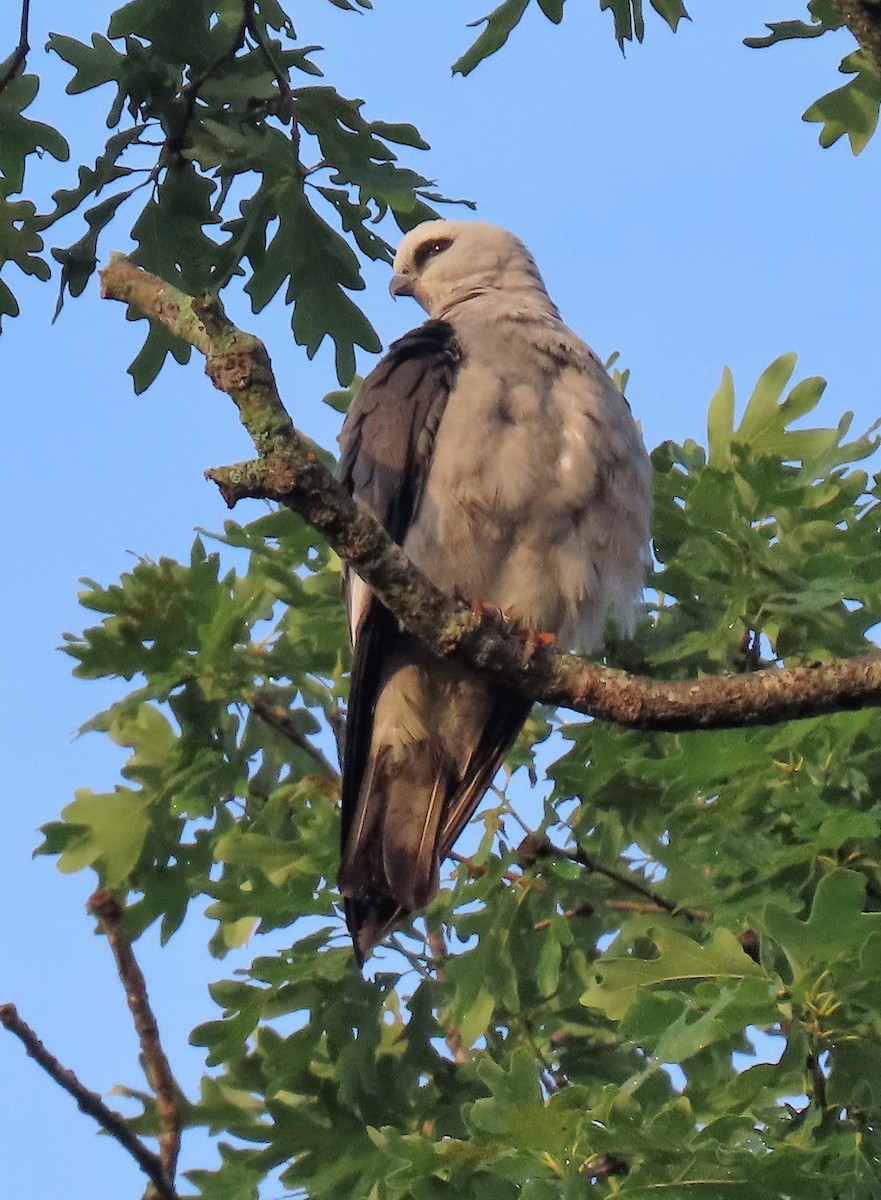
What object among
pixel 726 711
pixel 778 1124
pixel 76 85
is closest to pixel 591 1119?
pixel 778 1124

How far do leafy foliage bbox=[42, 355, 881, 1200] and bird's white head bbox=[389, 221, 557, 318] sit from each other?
125 centimetres

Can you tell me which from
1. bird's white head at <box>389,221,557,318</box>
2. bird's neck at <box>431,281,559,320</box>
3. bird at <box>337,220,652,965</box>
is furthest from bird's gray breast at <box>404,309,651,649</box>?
bird's white head at <box>389,221,557,318</box>

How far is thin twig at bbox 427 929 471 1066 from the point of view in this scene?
393cm

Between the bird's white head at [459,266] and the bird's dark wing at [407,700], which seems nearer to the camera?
the bird's dark wing at [407,700]

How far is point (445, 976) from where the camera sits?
3.75 meters

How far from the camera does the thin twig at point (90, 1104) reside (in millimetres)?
2350

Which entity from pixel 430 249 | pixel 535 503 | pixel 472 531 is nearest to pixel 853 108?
pixel 535 503

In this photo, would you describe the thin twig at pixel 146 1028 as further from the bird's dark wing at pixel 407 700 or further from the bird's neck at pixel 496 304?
the bird's neck at pixel 496 304

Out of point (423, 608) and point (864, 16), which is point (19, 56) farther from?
point (864, 16)

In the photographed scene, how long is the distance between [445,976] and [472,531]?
123 cm

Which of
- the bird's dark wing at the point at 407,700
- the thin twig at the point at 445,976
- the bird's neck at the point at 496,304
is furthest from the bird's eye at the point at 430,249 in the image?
the thin twig at the point at 445,976

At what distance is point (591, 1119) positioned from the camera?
106 inches

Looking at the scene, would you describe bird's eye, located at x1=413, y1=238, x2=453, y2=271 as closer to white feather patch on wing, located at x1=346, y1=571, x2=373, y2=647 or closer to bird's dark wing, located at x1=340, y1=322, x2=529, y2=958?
bird's dark wing, located at x1=340, y1=322, x2=529, y2=958

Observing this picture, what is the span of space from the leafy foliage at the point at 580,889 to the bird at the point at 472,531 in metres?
0.14
